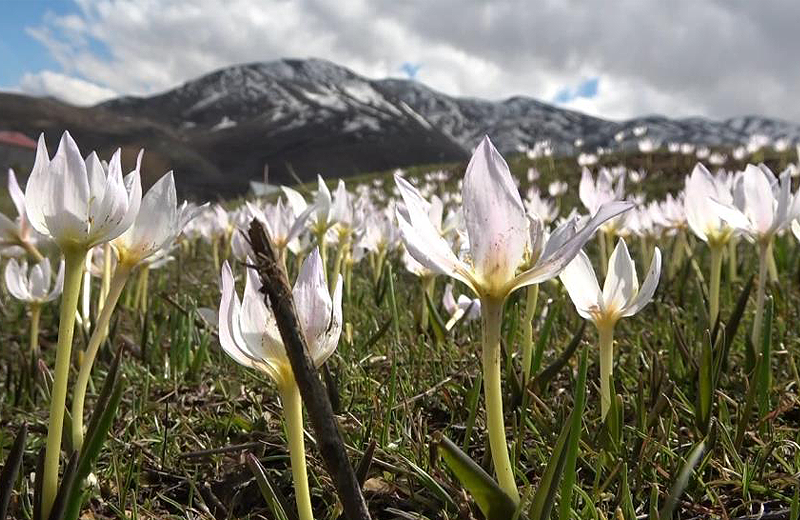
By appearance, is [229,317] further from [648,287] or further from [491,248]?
[648,287]

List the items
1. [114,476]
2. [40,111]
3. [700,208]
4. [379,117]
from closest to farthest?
[114,476] → [700,208] → [40,111] → [379,117]

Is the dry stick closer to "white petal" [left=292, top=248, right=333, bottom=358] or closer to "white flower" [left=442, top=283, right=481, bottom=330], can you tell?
"white petal" [left=292, top=248, right=333, bottom=358]

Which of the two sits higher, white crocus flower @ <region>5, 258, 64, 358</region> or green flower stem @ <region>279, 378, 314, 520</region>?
white crocus flower @ <region>5, 258, 64, 358</region>

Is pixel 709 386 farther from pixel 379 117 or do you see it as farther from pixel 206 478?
pixel 379 117

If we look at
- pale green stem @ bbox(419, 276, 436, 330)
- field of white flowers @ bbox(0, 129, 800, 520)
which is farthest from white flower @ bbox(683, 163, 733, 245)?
pale green stem @ bbox(419, 276, 436, 330)

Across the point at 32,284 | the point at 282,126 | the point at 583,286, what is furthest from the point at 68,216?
the point at 282,126

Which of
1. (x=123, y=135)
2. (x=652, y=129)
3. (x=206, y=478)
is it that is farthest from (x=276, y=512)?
(x=652, y=129)
